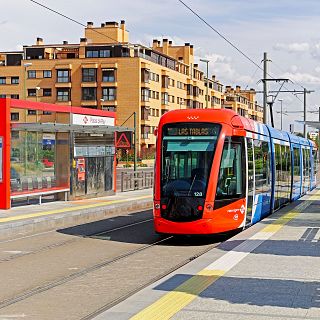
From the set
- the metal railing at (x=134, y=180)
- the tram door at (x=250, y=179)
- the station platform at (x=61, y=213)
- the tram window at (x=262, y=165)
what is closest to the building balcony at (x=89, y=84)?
the metal railing at (x=134, y=180)

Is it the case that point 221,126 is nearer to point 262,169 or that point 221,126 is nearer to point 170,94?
point 262,169

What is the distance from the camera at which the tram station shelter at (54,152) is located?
21781mm

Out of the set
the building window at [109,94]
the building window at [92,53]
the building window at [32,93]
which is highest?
the building window at [92,53]

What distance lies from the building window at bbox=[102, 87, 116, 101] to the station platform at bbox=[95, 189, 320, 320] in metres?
75.0

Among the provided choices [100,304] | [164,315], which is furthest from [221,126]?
[164,315]

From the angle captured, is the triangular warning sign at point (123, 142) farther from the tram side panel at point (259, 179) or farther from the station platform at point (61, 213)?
the tram side panel at point (259, 179)

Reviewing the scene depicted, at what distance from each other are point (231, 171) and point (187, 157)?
1084mm

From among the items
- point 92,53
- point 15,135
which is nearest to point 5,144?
point 15,135

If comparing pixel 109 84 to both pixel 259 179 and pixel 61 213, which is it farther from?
pixel 259 179

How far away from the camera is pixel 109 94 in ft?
291

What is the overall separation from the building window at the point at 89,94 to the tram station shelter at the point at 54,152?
5999 centimetres

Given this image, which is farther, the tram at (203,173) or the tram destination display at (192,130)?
the tram destination display at (192,130)

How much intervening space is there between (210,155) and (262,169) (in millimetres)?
4191

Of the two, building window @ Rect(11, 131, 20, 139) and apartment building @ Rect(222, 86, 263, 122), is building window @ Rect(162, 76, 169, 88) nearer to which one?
apartment building @ Rect(222, 86, 263, 122)
